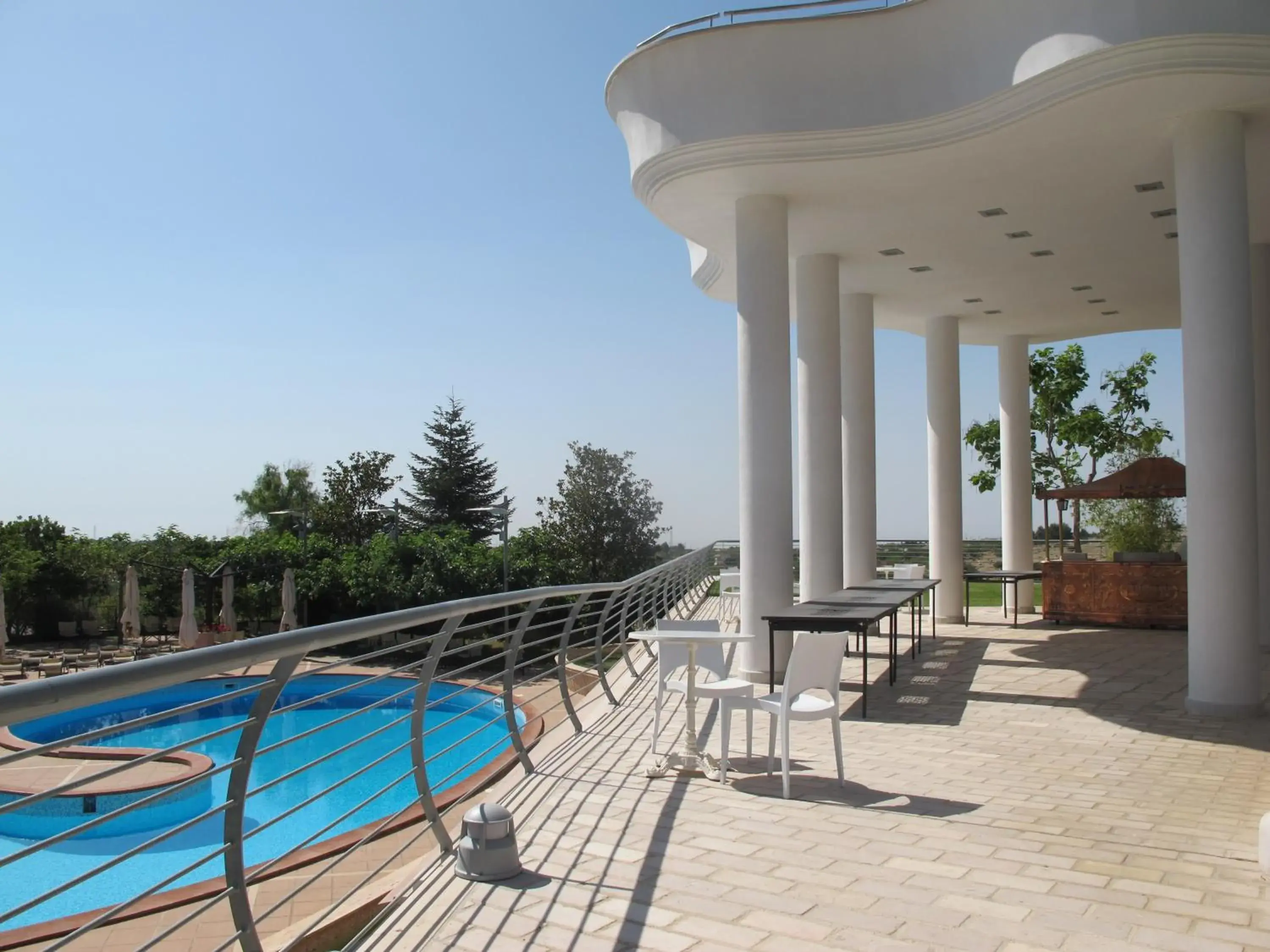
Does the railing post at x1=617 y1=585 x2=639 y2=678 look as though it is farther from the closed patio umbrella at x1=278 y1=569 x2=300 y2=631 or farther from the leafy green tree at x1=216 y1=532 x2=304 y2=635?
the leafy green tree at x1=216 y1=532 x2=304 y2=635

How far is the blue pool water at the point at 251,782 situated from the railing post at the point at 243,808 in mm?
496

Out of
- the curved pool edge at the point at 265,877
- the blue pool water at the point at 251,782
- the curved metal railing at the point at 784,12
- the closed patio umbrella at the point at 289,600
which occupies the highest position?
the curved metal railing at the point at 784,12

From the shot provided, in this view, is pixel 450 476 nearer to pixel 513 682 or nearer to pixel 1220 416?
pixel 1220 416

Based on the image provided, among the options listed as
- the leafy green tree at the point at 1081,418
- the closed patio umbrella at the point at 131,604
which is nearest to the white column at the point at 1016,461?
the leafy green tree at the point at 1081,418

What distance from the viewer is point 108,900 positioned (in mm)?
8242

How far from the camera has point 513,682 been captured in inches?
227

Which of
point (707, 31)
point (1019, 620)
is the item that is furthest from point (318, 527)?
point (707, 31)

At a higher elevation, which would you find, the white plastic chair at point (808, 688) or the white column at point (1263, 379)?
the white column at point (1263, 379)

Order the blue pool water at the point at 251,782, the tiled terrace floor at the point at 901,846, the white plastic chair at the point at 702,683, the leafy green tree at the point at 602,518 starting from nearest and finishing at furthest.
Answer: the tiled terrace floor at the point at 901,846 → the white plastic chair at the point at 702,683 → the blue pool water at the point at 251,782 → the leafy green tree at the point at 602,518

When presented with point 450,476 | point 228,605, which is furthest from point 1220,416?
point 450,476

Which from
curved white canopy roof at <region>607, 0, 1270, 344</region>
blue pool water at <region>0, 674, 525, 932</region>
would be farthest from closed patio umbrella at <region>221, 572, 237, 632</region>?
curved white canopy roof at <region>607, 0, 1270, 344</region>

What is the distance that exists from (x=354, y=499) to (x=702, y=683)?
4212 centimetres

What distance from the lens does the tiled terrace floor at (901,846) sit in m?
3.48

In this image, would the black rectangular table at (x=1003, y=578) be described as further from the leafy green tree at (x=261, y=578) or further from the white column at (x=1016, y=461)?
the leafy green tree at (x=261, y=578)
